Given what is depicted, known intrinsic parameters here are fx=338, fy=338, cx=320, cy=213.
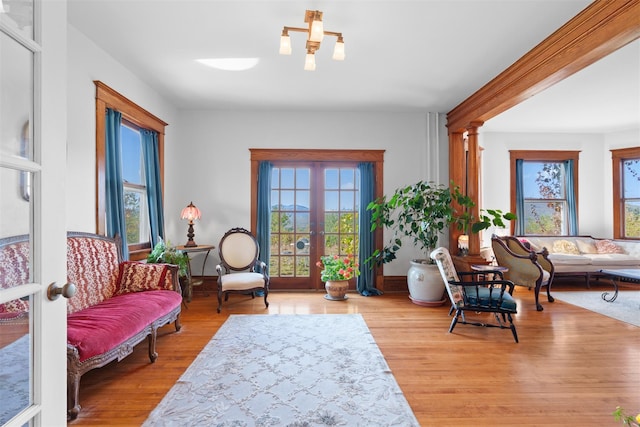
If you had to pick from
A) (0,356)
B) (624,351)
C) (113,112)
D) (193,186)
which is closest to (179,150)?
(193,186)

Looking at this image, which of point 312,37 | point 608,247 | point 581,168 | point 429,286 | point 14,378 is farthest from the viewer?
point 581,168

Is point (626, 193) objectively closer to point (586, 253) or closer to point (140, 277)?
point (586, 253)

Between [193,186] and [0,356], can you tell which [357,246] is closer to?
[193,186]

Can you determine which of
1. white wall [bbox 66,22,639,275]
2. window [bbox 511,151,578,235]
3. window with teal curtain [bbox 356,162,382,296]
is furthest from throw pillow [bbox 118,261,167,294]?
window [bbox 511,151,578,235]

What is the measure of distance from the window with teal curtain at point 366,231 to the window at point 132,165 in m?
3.04

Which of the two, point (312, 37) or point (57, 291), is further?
point (312, 37)

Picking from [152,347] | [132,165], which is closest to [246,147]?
[132,165]

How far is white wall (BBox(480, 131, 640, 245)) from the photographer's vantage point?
693 centimetres

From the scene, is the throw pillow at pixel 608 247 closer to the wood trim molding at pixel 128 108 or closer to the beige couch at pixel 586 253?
the beige couch at pixel 586 253

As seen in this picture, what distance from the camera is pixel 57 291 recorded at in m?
1.08

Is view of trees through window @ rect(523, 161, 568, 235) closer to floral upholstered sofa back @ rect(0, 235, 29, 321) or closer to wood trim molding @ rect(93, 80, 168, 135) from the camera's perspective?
wood trim molding @ rect(93, 80, 168, 135)

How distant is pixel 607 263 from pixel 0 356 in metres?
7.76

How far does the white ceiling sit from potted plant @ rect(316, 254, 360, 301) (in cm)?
242

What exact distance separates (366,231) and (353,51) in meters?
2.86
